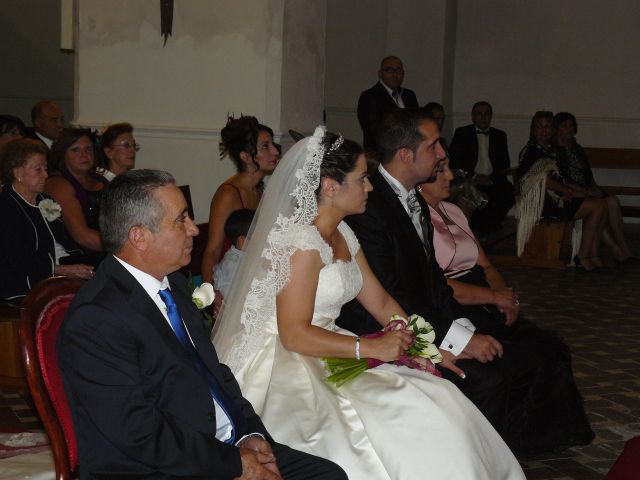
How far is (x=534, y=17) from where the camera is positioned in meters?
14.1

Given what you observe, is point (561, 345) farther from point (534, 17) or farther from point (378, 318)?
point (534, 17)

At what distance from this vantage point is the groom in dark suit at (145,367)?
2.42 metres

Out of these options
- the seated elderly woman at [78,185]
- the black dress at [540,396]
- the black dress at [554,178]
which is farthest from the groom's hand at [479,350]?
the black dress at [554,178]

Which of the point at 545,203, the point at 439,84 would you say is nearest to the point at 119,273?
the point at 545,203

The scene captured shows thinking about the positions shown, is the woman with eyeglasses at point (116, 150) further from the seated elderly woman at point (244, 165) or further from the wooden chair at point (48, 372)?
the wooden chair at point (48, 372)

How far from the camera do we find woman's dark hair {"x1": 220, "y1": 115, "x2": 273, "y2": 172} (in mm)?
5711

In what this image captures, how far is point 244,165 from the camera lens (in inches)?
225

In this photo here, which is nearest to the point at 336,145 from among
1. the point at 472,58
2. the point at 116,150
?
the point at 116,150

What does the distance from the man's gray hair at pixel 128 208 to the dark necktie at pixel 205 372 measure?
0.65 ft

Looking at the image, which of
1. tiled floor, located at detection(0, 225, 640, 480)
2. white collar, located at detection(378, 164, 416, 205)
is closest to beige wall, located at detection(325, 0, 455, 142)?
tiled floor, located at detection(0, 225, 640, 480)

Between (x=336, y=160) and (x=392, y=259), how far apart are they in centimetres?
82

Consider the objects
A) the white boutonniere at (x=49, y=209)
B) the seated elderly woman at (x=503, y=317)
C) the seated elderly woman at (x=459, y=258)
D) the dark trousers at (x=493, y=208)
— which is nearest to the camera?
the seated elderly woman at (x=503, y=317)

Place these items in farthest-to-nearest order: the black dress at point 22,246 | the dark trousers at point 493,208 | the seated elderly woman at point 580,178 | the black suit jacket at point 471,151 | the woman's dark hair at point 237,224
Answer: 1. the black suit jacket at point 471,151
2. the dark trousers at point 493,208
3. the seated elderly woman at point 580,178
4. the black dress at point 22,246
5. the woman's dark hair at point 237,224

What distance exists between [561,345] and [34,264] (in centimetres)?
276
